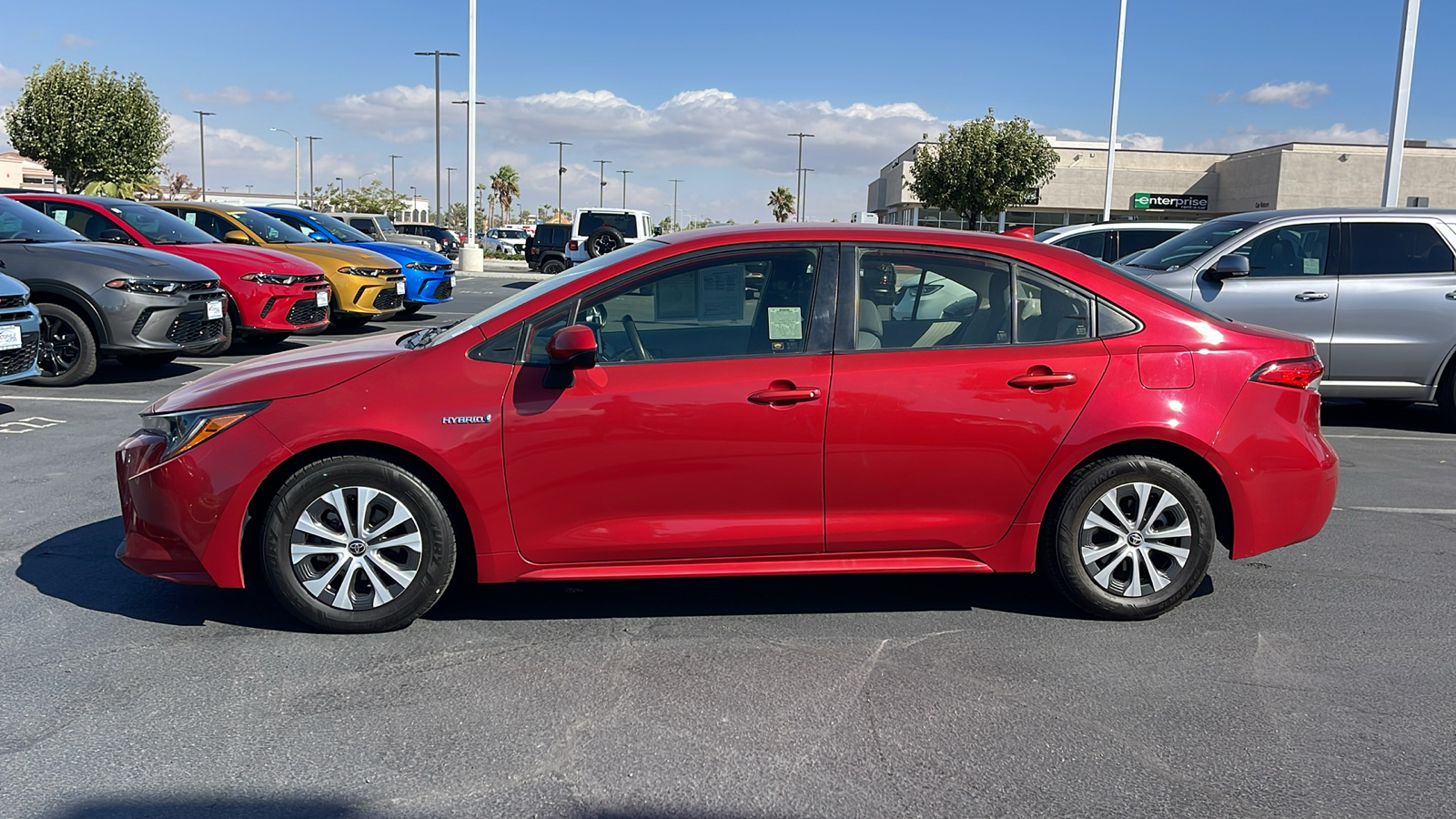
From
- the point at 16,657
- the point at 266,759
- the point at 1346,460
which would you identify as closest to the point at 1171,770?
the point at 266,759

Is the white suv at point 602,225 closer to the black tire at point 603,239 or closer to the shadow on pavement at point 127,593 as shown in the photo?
the black tire at point 603,239

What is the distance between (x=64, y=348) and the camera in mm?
9703

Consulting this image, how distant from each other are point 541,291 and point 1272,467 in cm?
302


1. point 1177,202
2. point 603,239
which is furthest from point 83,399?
point 1177,202

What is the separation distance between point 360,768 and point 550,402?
4.79ft

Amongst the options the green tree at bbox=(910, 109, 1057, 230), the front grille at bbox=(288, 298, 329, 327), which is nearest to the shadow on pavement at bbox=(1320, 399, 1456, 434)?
the front grille at bbox=(288, 298, 329, 327)

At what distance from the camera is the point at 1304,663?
413 cm

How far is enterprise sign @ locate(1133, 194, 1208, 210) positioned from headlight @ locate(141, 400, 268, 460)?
52816mm

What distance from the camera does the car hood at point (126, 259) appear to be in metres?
9.62

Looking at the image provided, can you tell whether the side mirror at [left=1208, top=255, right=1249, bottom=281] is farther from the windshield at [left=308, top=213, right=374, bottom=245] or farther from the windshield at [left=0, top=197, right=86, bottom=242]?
the windshield at [left=308, top=213, right=374, bottom=245]

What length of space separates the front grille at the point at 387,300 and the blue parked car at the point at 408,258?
0.78 metres

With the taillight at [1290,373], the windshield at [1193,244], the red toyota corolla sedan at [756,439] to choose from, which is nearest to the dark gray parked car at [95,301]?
the red toyota corolla sedan at [756,439]

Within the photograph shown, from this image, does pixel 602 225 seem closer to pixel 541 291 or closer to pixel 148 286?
pixel 148 286

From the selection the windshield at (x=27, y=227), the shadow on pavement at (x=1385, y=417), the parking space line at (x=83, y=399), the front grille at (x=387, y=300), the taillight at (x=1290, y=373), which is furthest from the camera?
the front grille at (x=387, y=300)
